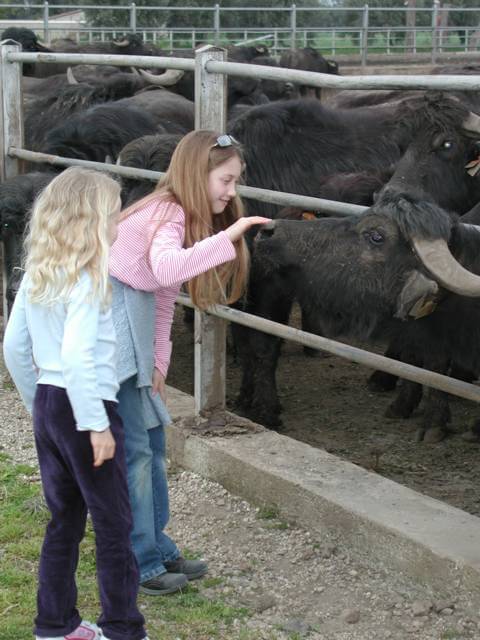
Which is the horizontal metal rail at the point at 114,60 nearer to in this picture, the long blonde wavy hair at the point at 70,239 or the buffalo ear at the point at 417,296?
the buffalo ear at the point at 417,296

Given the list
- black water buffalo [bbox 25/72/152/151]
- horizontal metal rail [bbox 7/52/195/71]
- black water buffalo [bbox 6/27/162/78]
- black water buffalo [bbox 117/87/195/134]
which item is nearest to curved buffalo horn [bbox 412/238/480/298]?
horizontal metal rail [bbox 7/52/195/71]

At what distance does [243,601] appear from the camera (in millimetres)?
4164

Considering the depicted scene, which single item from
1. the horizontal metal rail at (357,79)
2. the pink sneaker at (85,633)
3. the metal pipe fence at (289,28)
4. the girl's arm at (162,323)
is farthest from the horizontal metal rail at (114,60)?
the metal pipe fence at (289,28)

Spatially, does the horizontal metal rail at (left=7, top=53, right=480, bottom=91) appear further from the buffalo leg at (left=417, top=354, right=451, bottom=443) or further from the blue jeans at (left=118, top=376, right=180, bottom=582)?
the buffalo leg at (left=417, top=354, right=451, bottom=443)

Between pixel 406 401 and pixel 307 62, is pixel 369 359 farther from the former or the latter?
pixel 307 62

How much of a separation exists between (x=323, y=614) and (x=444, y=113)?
175 inches

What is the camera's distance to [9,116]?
23.4 ft

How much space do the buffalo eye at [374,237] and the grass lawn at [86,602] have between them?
1.61 m

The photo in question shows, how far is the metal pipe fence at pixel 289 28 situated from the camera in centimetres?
2423

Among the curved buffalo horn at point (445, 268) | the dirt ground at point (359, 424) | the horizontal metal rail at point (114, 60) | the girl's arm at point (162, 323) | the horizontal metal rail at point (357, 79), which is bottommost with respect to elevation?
the dirt ground at point (359, 424)

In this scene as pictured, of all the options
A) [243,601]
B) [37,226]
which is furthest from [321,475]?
[37,226]

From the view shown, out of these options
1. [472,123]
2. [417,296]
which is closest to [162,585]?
[417,296]

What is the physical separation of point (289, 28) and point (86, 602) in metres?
22.3

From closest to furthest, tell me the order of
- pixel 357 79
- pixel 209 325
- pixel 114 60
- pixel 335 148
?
pixel 357 79
pixel 209 325
pixel 114 60
pixel 335 148
